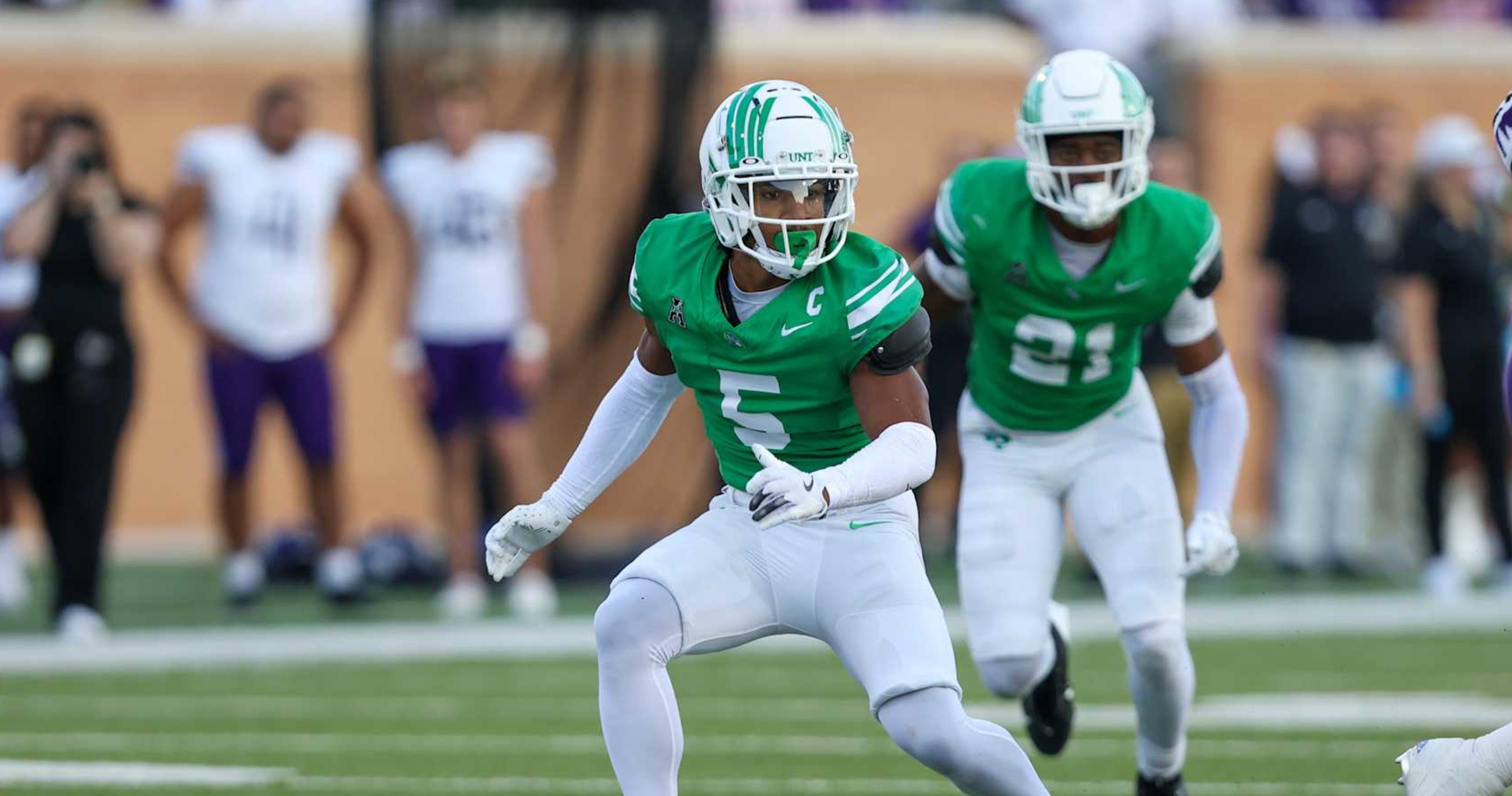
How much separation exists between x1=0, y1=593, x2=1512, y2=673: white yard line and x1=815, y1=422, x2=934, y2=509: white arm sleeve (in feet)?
12.6

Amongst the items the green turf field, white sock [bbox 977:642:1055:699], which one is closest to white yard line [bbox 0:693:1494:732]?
the green turf field

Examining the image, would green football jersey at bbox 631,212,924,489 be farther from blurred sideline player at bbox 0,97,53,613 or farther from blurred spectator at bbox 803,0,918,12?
blurred spectator at bbox 803,0,918,12

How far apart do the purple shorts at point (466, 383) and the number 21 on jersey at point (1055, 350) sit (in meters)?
4.51

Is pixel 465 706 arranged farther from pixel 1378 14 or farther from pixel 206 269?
pixel 1378 14

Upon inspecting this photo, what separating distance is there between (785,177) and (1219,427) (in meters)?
1.59

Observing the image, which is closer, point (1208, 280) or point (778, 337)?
point (778, 337)

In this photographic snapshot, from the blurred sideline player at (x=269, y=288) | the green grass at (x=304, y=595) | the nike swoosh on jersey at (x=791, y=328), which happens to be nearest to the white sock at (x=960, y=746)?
the nike swoosh on jersey at (x=791, y=328)

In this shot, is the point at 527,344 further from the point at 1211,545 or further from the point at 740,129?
the point at 740,129

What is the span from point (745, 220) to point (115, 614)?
6.04 meters

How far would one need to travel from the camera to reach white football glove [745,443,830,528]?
4.34 meters

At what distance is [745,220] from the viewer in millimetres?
4676

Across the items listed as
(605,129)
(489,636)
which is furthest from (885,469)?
(605,129)

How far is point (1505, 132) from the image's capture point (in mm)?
4777

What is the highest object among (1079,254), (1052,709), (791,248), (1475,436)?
(791,248)
